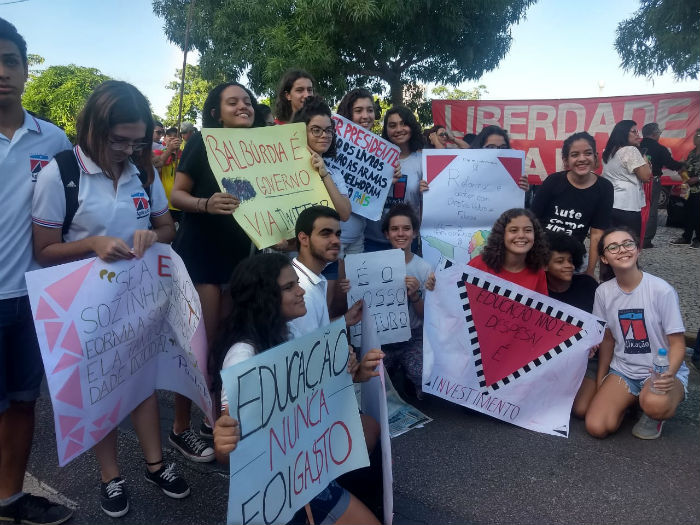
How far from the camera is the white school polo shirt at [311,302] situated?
2.53 m

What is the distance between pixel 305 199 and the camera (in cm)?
322

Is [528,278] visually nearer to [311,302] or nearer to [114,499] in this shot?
[311,302]

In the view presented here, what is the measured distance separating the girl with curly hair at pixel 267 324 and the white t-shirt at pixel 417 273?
1578 mm

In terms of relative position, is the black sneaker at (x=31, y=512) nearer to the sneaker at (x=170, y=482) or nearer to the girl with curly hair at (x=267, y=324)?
the sneaker at (x=170, y=482)

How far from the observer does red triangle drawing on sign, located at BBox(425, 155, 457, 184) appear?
4.07m

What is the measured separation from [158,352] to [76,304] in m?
0.51

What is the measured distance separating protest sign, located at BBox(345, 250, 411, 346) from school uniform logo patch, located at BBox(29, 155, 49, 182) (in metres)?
1.80

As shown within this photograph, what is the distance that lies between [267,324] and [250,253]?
3.18 ft

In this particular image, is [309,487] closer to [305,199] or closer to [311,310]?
[311,310]

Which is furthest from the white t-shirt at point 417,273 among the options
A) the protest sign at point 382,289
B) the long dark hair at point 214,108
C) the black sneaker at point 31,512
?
the black sneaker at point 31,512

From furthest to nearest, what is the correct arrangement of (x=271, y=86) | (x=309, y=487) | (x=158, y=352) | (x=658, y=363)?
(x=271, y=86)
(x=658, y=363)
(x=158, y=352)
(x=309, y=487)

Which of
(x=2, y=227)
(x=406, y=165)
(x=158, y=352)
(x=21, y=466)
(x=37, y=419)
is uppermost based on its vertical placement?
(x=406, y=165)

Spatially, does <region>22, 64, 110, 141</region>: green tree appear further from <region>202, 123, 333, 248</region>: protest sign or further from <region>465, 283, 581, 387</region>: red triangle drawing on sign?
<region>465, 283, 581, 387</region>: red triangle drawing on sign

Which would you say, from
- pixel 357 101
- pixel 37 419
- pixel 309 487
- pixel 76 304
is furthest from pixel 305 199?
pixel 37 419
